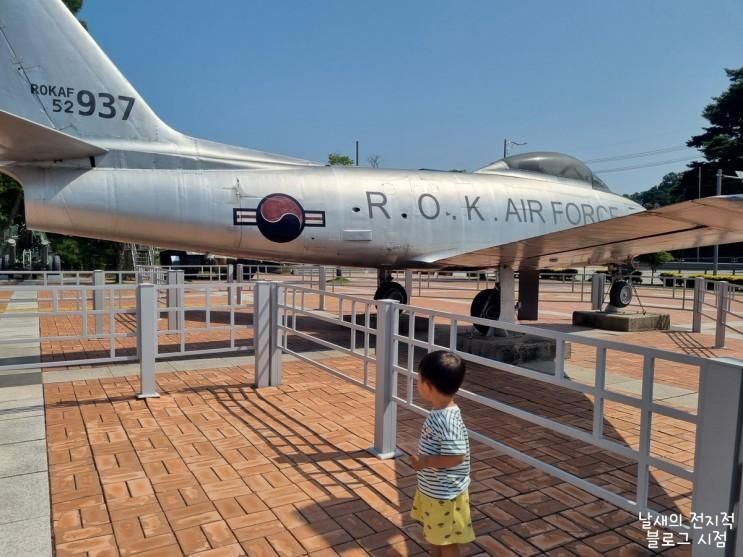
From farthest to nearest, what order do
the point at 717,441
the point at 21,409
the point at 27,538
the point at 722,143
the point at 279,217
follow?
the point at 722,143 → the point at 279,217 → the point at 21,409 → the point at 27,538 → the point at 717,441

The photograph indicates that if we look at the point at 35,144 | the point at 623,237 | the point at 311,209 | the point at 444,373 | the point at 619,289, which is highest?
the point at 35,144

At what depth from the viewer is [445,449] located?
2.62m

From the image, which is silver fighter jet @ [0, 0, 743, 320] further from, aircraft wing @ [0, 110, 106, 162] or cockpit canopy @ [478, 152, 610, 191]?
cockpit canopy @ [478, 152, 610, 191]

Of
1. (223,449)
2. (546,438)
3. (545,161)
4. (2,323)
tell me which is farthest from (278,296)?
(2,323)

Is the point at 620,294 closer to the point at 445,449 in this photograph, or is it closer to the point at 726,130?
the point at 445,449

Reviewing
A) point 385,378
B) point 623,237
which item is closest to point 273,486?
point 385,378

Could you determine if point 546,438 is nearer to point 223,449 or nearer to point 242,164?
point 223,449

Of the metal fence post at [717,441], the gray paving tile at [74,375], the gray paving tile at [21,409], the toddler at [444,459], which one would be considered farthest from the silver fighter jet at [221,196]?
the toddler at [444,459]

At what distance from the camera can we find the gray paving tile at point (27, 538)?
3076 mm

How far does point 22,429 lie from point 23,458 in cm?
85

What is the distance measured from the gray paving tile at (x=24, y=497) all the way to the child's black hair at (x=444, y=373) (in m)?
2.74

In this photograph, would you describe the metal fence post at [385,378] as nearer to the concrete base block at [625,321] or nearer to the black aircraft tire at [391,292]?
the black aircraft tire at [391,292]

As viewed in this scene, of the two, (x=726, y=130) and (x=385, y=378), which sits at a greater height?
(x=726, y=130)

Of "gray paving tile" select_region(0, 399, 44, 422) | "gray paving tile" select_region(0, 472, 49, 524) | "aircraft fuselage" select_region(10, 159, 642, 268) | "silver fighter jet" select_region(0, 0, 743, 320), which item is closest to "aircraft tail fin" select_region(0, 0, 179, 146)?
"silver fighter jet" select_region(0, 0, 743, 320)
